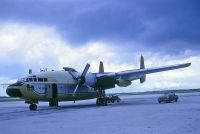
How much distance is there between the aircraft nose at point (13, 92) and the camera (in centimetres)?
3412

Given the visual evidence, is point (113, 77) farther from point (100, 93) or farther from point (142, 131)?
point (142, 131)

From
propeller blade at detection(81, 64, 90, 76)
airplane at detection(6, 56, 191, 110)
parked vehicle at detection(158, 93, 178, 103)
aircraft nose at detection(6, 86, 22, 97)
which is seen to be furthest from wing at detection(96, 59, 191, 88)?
aircraft nose at detection(6, 86, 22, 97)

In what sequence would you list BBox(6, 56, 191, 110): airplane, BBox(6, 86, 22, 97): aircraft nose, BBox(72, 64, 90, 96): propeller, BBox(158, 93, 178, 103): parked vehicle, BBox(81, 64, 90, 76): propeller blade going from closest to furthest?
1. BBox(6, 86, 22, 97): aircraft nose
2. BBox(6, 56, 191, 110): airplane
3. BBox(72, 64, 90, 96): propeller
4. BBox(81, 64, 90, 76): propeller blade
5. BBox(158, 93, 178, 103): parked vehicle

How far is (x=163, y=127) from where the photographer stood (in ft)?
51.3

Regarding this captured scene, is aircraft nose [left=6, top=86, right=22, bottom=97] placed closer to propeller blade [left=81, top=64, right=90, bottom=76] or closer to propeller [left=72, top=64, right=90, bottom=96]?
propeller [left=72, top=64, right=90, bottom=96]

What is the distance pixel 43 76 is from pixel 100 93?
922cm

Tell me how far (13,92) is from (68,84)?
7.46 meters

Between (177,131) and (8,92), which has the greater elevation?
(8,92)

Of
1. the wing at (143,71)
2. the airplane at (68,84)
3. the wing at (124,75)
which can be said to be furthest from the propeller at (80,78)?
the wing at (143,71)

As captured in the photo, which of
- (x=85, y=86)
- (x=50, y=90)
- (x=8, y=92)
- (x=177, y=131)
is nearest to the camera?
(x=177, y=131)

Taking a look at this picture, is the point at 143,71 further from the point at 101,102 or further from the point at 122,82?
the point at 101,102

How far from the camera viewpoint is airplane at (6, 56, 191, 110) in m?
35.3

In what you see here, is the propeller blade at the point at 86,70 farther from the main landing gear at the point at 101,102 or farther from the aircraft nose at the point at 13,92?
the aircraft nose at the point at 13,92

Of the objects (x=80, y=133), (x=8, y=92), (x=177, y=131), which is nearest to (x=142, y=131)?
(x=177, y=131)
